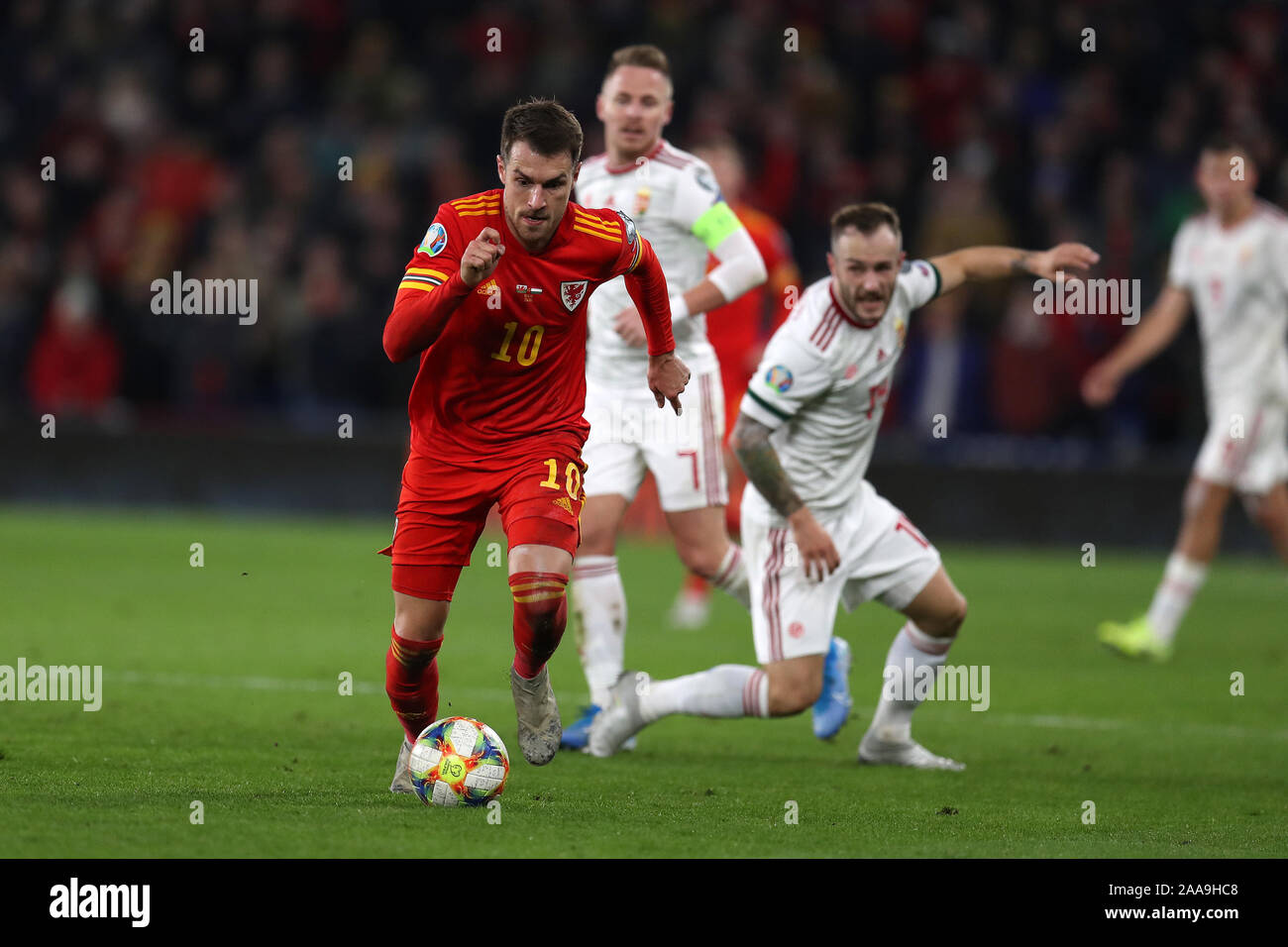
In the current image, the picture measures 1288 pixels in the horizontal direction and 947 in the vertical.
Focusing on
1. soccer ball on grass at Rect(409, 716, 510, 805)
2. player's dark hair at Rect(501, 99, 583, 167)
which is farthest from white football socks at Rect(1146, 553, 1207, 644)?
player's dark hair at Rect(501, 99, 583, 167)

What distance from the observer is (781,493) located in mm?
6641

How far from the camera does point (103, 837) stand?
16.6ft

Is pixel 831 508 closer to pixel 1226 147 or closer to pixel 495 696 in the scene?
pixel 495 696

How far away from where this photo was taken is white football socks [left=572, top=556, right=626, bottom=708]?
763 centimetres

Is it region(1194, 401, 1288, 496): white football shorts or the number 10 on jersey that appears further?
region(1194, 401, 1288, 496): white football shorts

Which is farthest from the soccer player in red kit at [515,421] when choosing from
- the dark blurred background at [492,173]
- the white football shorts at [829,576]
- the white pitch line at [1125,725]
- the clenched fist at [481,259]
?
the dark blurred background at [492,173]

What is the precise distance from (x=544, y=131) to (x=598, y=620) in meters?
2.58

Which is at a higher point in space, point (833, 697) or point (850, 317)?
point (850, 317)

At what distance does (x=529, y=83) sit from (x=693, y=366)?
11.7m

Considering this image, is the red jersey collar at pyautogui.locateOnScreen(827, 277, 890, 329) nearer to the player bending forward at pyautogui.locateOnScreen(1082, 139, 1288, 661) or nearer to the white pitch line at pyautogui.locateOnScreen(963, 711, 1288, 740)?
the white pitch line at pyautogui.locateOnScreen(963, 711, 1288, 740)

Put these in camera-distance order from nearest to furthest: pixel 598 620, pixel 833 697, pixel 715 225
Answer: pixel 833 697, pixel 598 620, pixel 715 225

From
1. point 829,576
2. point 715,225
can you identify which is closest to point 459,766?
point 829,576

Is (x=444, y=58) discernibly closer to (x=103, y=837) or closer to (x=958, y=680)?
(x=958, y=680)
